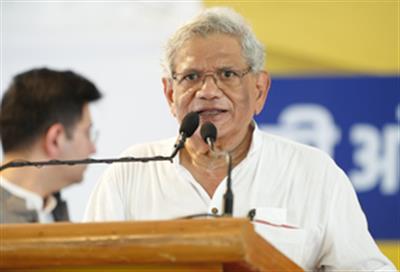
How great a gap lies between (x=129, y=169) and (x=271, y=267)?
113 centimetres

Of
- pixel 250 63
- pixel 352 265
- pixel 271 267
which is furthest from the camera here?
pixel 250 63

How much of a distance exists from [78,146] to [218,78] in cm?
99

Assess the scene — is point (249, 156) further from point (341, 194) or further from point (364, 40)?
point (364, 40)

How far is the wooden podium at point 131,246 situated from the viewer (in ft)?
4.63

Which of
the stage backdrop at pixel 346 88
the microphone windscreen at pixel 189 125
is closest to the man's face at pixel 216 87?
the microphone windscreen at pixel 189 125

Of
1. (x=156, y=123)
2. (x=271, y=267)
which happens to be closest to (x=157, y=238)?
(x=271, y=267)

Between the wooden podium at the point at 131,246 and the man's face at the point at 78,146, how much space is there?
78.0 inches

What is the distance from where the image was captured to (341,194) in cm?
257

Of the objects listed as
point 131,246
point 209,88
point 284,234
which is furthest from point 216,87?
point 131,246

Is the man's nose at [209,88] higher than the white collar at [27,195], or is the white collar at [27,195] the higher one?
the man's nose at [209,88]

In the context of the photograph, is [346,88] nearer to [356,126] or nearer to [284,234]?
[356,126]

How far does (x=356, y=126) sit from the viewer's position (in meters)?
3.85

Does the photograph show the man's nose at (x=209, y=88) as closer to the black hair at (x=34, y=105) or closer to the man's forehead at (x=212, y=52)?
the man's forehead at (x=212, y=52)

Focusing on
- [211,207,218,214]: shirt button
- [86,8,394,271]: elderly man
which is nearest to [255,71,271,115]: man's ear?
[86,8,394,271]: elderly man
